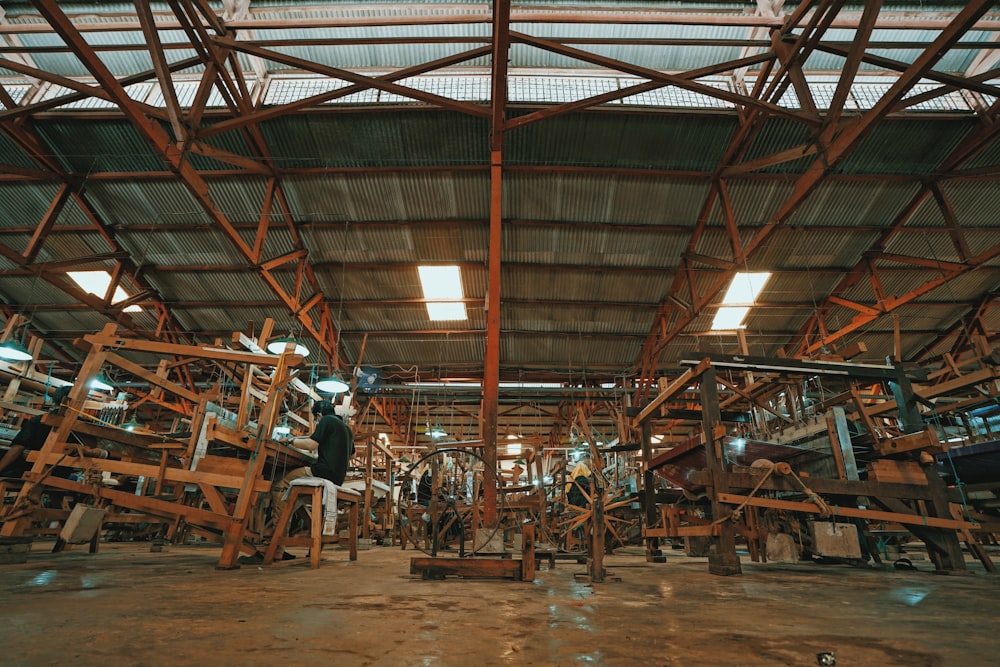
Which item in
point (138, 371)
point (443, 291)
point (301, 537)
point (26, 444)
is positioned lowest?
point (301, 537)

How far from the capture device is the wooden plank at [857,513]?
4.52 m

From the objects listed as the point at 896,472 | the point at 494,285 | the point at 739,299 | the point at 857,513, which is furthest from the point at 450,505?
the point at 739,299

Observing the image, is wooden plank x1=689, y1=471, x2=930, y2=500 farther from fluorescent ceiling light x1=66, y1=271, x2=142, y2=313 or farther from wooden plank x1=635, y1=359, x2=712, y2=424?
fluorescent ceiling light x1=66, y1=271, x2=142, y2=313

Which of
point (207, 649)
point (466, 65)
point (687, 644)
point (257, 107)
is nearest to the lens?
point (207, 649)

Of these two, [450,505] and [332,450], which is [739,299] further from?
[332,450]

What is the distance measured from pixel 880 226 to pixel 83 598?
50.5 feet

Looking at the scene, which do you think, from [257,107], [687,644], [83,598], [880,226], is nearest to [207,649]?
[83,598]

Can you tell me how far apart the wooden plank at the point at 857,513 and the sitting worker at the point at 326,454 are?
4.63 meters

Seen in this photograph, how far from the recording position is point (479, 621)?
237 cm

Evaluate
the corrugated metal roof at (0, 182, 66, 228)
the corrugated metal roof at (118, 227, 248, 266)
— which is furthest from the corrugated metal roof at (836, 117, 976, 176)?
the corrugated metal roof at (0, 182, 66, 228)

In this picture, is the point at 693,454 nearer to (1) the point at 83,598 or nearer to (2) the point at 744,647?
(2) the point at 744,647

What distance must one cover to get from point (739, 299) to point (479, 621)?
509 inches

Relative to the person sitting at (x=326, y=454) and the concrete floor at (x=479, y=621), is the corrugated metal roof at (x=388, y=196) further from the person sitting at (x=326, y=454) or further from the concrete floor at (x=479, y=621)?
the concrete floor at (x=479, y=621)

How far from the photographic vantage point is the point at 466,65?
1052cm
